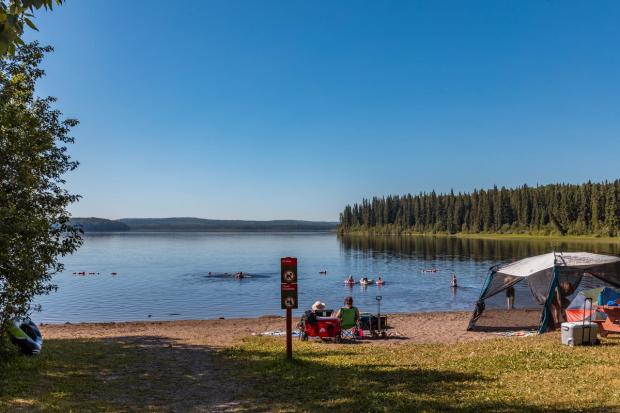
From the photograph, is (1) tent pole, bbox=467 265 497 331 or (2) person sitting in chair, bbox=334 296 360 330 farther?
(1) tent pole, bbox=467 265 497 331

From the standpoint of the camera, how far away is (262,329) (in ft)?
88.5

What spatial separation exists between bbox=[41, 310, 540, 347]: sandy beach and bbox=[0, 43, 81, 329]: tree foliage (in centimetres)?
777

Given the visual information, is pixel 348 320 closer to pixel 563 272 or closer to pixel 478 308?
pixel 478 308

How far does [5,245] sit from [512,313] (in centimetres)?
2140

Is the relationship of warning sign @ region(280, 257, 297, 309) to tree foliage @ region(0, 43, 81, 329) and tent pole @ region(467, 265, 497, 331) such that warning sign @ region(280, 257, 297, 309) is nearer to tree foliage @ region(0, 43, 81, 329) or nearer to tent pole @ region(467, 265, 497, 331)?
tree foliage @ region(0, 43, 81, 329)

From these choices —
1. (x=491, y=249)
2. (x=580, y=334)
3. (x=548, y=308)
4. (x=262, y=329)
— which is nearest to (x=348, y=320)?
(x=262, y=329)

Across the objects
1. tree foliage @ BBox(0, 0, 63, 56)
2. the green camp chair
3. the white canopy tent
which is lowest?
the green camp chair

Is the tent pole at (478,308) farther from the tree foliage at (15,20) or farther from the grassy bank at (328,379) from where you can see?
the tree foliage at (15,20)

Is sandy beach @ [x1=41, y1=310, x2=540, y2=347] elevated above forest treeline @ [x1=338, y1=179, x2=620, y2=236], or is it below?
below

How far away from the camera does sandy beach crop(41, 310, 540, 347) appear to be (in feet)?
71.7

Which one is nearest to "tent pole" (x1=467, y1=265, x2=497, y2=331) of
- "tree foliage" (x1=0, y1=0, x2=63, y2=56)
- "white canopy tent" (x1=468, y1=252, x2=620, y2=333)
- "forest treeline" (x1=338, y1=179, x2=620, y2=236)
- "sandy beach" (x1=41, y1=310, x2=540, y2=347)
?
"sandy beach" (x1=41, y1=310, x2=540, y2=347)

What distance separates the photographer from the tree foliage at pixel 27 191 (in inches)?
503

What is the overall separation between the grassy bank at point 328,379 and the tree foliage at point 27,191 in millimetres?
2269

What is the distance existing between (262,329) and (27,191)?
51.6ft
